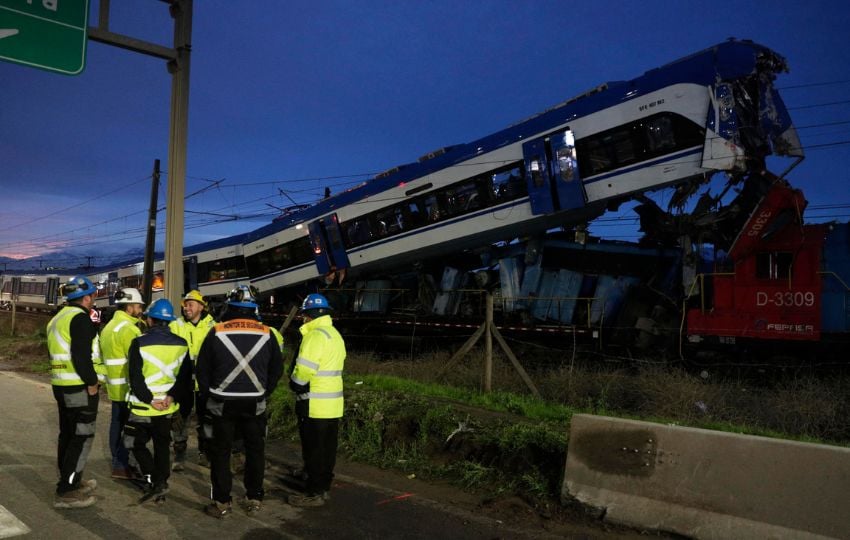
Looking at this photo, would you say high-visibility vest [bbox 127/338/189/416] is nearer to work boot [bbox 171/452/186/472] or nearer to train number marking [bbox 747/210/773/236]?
work boot [bbox 171/452/186/472]

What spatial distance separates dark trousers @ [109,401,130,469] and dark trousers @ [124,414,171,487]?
431mm

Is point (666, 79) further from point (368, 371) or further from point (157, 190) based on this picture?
point (157, 190)

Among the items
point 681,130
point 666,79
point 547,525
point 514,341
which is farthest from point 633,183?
point 547,525

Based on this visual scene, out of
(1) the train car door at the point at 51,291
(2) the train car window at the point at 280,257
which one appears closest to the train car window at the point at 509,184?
(2) the train car window at the point at 280,257

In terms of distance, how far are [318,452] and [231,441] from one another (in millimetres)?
688

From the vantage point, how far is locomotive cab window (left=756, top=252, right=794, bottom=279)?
10.2m

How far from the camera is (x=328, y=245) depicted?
18062 millimetres

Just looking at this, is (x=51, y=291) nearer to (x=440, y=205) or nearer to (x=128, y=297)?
(x=440, y=205)

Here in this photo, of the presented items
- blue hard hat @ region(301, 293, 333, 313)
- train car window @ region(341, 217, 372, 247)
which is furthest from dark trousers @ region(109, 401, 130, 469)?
train car window @ region(341, 217, 372, 247)

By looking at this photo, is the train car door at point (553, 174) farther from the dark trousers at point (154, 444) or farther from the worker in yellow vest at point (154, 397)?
the dark trousers at point (154, 444)

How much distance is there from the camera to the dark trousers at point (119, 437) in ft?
16.6

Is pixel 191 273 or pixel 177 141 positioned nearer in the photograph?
pixel 177 141

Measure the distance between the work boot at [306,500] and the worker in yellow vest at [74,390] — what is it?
4.86 feet

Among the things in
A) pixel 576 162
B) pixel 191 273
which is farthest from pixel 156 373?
pixel 191 273
